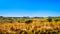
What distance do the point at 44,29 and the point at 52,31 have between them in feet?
4.16

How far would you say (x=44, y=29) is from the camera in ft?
70.5

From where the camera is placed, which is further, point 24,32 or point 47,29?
point 47,29

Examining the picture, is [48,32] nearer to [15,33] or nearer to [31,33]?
[31,33]

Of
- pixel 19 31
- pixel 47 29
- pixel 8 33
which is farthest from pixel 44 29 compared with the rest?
pixel 8 33

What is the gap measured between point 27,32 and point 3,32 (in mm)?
2962

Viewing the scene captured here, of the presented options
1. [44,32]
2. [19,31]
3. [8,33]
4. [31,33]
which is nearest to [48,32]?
[44,32]

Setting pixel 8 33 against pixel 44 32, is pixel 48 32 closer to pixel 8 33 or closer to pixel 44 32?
pixel 44 32

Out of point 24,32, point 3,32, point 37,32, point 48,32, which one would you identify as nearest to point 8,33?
point 3,32

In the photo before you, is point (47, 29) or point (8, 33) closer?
point (8, 33)

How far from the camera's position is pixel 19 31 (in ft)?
67.3

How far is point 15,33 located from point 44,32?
3.59m

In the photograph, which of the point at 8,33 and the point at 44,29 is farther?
the point at 44,29

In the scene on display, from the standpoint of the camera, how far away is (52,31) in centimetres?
2064

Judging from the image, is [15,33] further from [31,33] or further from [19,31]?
[31,33]
